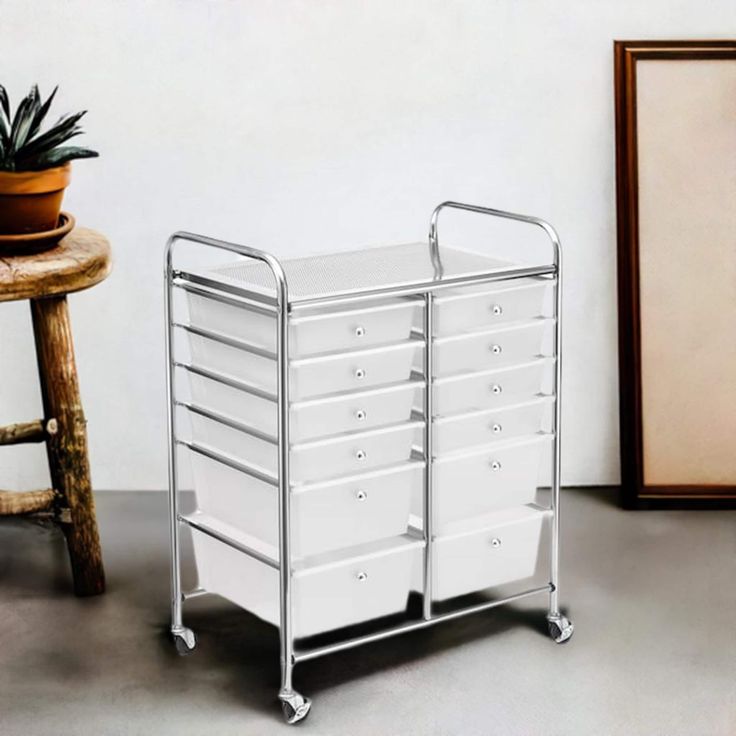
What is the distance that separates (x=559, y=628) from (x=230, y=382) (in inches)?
35.4

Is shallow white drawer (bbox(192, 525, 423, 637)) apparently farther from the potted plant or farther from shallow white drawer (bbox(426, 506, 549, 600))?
the potted plant

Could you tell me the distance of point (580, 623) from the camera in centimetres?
293

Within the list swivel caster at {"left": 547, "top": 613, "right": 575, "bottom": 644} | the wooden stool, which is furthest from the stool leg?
swivel caster at {"left": 547, "top": 613, "right": 575, "bottom": 644}

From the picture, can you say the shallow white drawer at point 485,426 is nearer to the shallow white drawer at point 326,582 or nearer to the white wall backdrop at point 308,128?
the shallow white drawer at point 326,582

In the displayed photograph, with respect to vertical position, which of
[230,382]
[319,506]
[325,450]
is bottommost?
[319,506]

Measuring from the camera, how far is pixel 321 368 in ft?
8.11

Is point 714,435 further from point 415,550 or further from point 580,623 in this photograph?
point 415,550

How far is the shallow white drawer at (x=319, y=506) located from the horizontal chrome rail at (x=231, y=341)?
252mm

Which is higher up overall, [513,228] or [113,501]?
[513,228]

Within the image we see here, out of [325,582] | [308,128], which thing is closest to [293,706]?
[325,582]

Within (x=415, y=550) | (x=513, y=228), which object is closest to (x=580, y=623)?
(x=415, y=550)

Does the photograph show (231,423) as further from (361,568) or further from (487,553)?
A: (487,553)

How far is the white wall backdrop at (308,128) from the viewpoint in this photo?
3.53 metres

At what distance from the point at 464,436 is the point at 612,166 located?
125 centimetres
